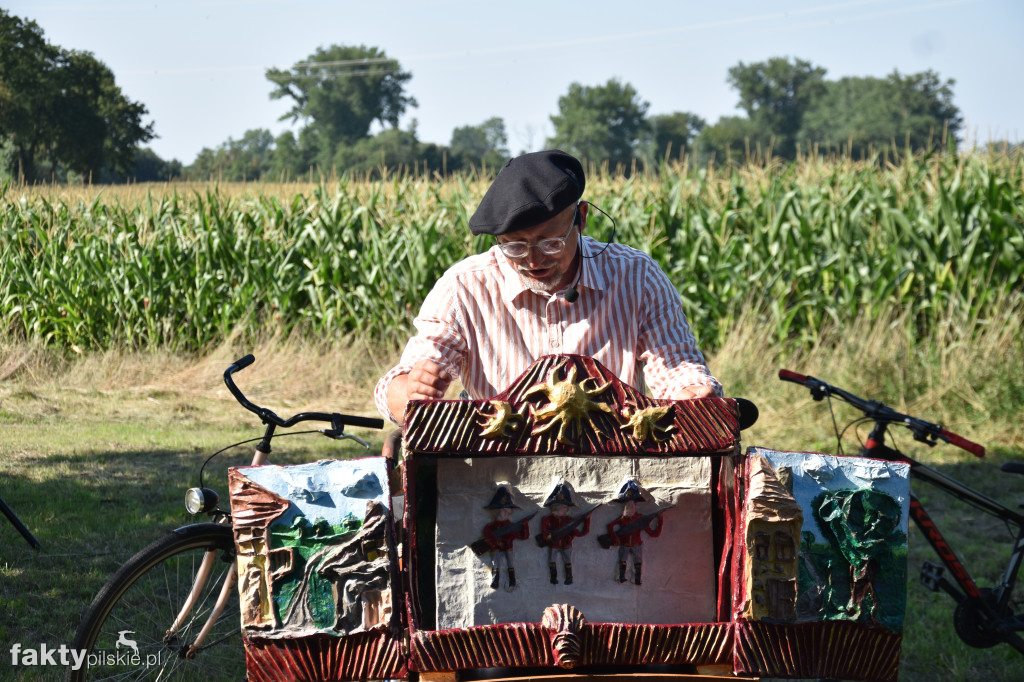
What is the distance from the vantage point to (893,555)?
161 centimetres

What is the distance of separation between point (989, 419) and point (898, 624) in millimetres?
5916

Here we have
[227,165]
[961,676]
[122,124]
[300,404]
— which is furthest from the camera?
[122,124]

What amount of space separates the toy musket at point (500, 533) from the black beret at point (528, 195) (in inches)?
29.7

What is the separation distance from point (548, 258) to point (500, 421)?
799mm

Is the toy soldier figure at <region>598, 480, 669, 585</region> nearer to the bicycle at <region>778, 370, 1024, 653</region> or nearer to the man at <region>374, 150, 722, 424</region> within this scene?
the man at <region>374, 150, 722, 424</region>

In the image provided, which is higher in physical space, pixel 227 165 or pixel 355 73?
pixel 355 73

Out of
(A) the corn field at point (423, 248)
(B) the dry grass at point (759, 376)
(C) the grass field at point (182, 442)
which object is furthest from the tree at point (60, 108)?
(C) the grass field at point (182, 442)

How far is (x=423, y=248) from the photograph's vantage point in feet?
28.6

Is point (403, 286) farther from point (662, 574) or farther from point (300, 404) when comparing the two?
point (662, 574)

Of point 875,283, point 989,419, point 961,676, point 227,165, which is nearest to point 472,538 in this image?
point 961,676

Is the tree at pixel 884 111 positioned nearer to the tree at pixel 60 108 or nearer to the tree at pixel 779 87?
the tree at pixel 779 87

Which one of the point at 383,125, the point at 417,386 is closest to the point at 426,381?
the point at 417,386

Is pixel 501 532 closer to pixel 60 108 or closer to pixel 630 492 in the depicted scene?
pixel 630 492

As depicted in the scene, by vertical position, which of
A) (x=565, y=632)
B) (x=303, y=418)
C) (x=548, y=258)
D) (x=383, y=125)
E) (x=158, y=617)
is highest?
(x=383, y=125)
